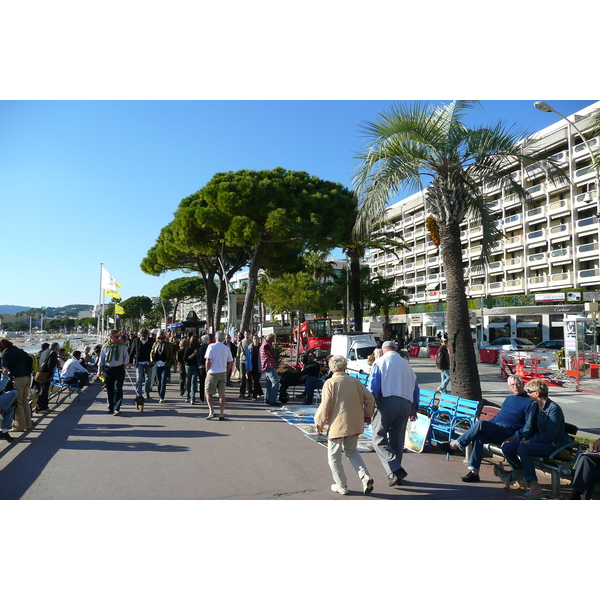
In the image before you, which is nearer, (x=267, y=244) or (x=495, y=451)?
(x=495, y=451)

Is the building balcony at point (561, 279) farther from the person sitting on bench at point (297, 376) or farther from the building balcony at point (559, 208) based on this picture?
the person sitting on bench at point (297, 376)

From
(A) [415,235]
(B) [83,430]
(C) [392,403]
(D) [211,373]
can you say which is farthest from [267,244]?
(A) [415,235]

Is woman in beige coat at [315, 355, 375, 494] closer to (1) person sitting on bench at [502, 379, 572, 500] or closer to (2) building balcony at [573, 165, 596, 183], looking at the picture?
(1) person sitting on bench at [502, 379, 572, 500]

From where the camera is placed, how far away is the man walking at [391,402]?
593 centimetres

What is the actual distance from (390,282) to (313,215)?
2356 cm

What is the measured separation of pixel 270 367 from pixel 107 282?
67.4 feet

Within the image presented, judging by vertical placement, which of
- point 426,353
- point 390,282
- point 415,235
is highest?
point 415,235

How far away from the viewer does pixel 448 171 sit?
10.0 meters

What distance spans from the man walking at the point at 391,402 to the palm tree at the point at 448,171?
13.9ft

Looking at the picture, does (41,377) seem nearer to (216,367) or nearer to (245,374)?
(216,367)

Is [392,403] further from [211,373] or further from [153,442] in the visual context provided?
[211,373]

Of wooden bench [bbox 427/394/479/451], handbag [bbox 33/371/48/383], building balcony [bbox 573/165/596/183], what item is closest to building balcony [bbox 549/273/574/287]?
building balcony [bbox 573/165/596/183]

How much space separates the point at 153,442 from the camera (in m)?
7.76

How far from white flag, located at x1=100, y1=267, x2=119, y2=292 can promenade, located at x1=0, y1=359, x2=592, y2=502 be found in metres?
20.6
